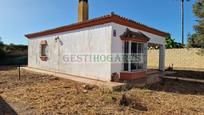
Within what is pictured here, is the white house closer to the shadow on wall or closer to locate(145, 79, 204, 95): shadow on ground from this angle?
locate(145, 79, 204, 95): shadow on ground

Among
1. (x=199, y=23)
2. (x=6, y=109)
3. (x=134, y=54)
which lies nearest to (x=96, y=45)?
(x=134, y=54)

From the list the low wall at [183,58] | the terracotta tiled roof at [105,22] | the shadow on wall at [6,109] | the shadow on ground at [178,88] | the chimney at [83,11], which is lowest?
the shadow on wall at [6,109]

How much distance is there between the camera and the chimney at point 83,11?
14.0 metres

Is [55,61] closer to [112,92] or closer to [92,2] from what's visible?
[92,2]

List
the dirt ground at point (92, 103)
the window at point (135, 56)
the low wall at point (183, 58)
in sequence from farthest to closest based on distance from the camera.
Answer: the low wall at point (183, 58) < the window at point (135, 56) < the dirt ground at point (92, 103)

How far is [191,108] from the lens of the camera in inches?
254

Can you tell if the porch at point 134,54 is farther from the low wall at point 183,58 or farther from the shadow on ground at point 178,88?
the low wall at point 183,58

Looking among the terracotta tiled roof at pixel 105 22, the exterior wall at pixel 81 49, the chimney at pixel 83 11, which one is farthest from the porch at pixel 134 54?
the chimney at pixel 83 11

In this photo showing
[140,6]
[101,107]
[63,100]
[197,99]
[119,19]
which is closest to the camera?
[101,107]

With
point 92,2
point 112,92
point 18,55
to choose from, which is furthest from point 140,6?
point 18,55

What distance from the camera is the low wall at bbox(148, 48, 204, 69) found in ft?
72.1

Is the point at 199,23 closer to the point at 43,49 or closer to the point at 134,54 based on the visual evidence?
the point at 134,54

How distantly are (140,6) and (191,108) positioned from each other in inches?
489

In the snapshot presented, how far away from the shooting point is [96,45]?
10367 millimetres
